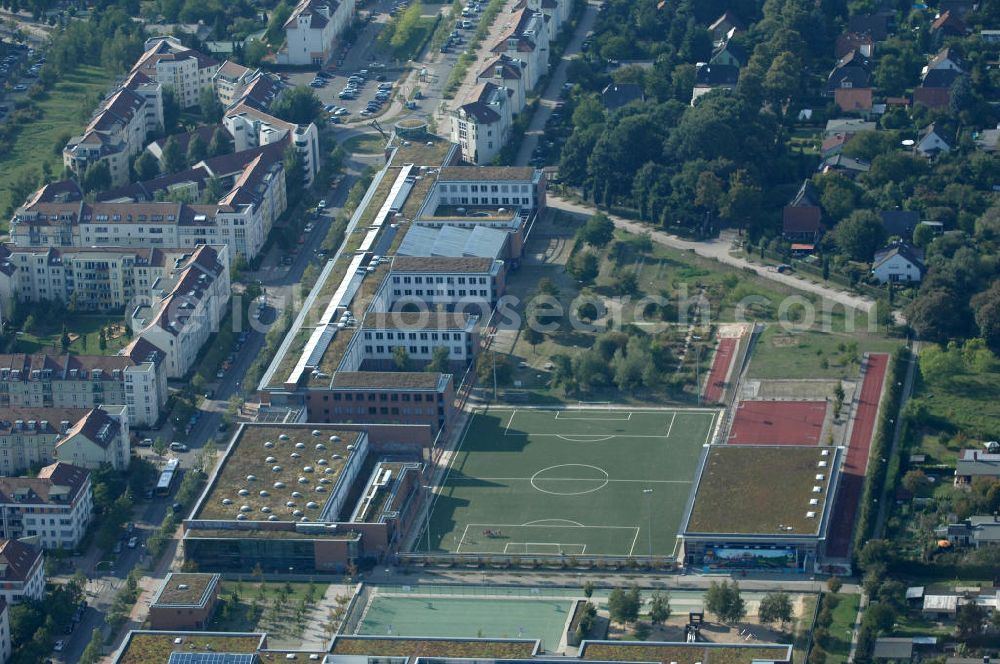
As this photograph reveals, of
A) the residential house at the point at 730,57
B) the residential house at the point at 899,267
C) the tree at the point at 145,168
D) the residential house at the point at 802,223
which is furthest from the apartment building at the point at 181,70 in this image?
the residential house at the point at 899,267

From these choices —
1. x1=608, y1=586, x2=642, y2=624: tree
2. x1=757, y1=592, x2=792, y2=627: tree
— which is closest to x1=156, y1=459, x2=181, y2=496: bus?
x1=608, y1=586, x2=642, y2=624: tree

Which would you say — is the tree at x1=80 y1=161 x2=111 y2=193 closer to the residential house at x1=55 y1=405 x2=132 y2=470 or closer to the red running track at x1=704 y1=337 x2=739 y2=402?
the residential house at x1=55 y1=405 x2=132 y2=470

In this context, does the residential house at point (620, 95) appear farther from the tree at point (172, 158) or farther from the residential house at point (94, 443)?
the residential house at point (94, 443)

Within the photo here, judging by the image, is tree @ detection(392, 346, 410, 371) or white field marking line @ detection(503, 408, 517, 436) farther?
tree @ detection(392, 346, 410, 371)

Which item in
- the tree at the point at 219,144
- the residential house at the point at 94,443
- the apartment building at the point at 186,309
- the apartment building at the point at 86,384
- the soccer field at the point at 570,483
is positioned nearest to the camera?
the soccer field at the point at 570,483

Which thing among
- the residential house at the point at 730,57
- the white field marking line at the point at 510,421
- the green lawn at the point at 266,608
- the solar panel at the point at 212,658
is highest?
the residential house at the point at 730,57

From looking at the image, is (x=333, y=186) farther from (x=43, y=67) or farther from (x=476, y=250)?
(x=43, y=67)

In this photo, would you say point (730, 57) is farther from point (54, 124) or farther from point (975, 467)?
point (975, 467)
